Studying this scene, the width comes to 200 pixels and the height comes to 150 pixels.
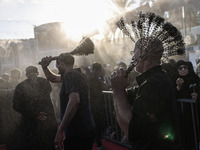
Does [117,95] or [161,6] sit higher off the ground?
[161,6]

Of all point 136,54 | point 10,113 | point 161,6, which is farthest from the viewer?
point 161,6

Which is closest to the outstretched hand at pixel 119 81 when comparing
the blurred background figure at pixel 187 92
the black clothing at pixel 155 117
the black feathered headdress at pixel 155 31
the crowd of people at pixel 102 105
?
the crowd of people at pixel 102 105

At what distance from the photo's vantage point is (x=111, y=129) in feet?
17.9

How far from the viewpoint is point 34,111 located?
3.88 m

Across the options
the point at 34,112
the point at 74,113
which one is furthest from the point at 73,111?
the point at 34,112

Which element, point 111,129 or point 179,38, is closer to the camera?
point 179,38

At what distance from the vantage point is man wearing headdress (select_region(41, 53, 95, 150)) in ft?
9.62

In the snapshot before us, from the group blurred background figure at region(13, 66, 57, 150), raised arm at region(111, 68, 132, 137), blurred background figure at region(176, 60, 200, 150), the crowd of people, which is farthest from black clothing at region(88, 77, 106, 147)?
raised arm at region(111, 68, 132, 137)

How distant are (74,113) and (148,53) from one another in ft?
4.65

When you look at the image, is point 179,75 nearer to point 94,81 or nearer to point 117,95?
point 94,81

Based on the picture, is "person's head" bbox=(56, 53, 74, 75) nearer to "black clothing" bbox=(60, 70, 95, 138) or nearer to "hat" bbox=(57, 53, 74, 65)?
"hat" bbox=(57, 53, 74, 65)

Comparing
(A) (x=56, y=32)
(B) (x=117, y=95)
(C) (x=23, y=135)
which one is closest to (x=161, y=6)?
(C) (x=23, y=135)

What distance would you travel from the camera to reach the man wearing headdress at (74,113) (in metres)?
2.93

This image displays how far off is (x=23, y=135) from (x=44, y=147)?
0.41 meters
